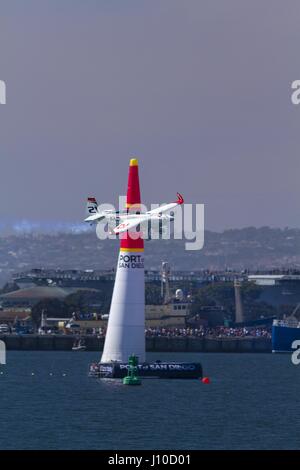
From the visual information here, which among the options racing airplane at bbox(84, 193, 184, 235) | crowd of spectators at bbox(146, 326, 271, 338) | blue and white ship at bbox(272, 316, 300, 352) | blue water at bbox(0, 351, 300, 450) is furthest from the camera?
crowd of spectators at bbox(146, 326, 271, 338)

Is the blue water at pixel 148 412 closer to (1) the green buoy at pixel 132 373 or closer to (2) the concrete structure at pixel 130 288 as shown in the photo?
(1) the green buoy at pixel 132 373

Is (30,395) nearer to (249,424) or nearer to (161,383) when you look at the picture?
(161,383)

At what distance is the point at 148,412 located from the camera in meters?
69.9

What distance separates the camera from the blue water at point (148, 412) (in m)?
59.2

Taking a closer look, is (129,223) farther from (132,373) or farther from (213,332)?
(213,332)

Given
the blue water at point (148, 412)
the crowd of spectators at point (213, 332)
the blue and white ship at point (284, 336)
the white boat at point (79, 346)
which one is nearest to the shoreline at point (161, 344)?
the white boat at point (79, 346)

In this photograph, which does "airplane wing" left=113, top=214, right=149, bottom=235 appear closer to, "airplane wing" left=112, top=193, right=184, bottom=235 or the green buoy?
"airplane wing" left=112, top=193, right=184, bottom=235

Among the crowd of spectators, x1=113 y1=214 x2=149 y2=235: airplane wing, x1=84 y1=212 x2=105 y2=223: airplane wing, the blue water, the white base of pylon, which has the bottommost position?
the blue water

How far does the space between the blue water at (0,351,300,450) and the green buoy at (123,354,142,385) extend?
16.1 inches

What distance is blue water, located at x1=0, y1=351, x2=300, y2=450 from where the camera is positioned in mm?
59219

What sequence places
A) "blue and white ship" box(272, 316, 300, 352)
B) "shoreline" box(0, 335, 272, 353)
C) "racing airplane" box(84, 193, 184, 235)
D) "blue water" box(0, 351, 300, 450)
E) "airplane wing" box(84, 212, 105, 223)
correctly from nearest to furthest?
"blue water" box(0, 351, 300, 450), "racing airplane" box(84, 193, 184, 235), "airplane wing" box(84, 212, 105, 223), "blue and white ship" box(272, 316, 300, 352), "shoreline" box(0, 335, 272, 353)

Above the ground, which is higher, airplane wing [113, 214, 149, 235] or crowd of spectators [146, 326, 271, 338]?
airplane wing [113, 214, 149, 235]

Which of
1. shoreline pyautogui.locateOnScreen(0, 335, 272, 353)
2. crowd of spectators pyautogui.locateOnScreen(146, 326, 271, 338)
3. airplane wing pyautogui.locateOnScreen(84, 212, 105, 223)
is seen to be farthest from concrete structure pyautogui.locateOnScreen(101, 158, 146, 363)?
crowd of spectators pyautogui.locateOnScreen(146, 326, 271, 338)
